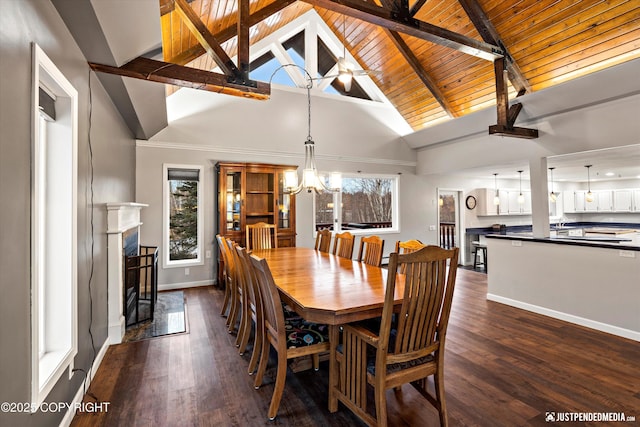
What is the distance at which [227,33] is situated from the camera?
4.27 meters

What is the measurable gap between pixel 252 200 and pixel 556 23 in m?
4.98

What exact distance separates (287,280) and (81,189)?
1.67 meters

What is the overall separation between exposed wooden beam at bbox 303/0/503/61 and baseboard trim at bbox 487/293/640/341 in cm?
336

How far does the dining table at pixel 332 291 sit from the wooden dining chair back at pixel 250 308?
0.68 feet

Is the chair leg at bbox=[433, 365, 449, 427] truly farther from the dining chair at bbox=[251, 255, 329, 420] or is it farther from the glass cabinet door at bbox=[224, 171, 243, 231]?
the glass cabinet door at bbox=[224, 171, 243, 231]

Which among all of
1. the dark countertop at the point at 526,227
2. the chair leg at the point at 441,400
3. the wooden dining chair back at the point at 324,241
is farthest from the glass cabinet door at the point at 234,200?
the dark countertop at the point at 526,227

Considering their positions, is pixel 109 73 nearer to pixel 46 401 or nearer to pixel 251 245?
pixel 46 401

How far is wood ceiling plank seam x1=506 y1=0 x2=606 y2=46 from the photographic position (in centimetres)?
358

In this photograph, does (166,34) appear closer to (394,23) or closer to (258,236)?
(394,23)

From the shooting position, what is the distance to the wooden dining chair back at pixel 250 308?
245cm

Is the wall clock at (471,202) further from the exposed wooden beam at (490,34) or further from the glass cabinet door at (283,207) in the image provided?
the glass cabinet door at (283,207)

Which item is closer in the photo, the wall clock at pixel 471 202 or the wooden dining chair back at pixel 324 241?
the wooden dining chair back at pixel 324 241

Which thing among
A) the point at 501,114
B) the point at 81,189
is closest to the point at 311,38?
the point at 501,114

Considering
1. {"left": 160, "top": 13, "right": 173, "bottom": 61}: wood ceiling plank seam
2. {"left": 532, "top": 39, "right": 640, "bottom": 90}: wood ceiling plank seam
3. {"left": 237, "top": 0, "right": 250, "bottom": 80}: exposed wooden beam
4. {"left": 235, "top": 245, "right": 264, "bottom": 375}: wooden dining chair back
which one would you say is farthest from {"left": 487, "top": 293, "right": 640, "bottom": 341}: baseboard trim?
{"left": 160, "top": 13, "right": 173, "bottom": 61}: wood ceiling plank seam
